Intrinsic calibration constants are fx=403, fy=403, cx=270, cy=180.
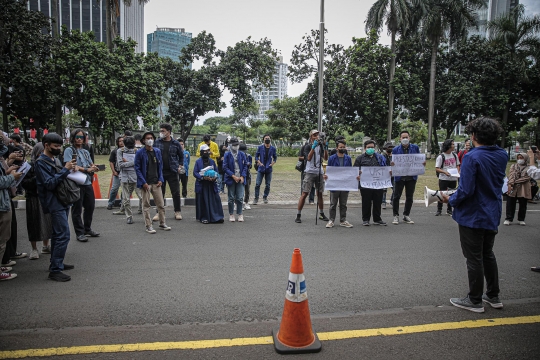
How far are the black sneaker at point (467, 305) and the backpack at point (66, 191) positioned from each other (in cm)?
478

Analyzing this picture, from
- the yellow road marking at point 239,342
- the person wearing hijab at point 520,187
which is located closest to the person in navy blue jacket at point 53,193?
the yellow road marking at point 239,342

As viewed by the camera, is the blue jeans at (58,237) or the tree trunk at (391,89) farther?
the tree trunk at (391,89)

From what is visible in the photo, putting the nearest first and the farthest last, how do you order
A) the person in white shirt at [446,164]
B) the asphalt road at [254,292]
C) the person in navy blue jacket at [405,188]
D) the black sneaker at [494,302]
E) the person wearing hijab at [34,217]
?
the asphalt road at [254,292] → the black sneaker at [494,302] → the person wearing hijab at [34,217] → the person in navy blue jacket at [405,188] → the person in white shirt at [446,164]

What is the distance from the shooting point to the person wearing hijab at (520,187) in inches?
346

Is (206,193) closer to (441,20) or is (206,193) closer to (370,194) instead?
(370,194)

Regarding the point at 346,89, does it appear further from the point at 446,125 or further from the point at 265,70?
the point at 446,125

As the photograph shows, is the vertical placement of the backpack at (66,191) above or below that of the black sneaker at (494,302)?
above

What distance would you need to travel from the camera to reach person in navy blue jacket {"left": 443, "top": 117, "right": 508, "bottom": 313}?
421 centimetres

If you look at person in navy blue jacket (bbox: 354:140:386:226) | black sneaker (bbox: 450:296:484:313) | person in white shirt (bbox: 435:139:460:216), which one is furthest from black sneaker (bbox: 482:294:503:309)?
person in white shirt (bbox: 435:139:460:216)

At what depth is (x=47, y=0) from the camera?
270ft

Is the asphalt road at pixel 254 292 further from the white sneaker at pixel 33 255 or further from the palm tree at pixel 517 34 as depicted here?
the palm tree at pixel 517 34

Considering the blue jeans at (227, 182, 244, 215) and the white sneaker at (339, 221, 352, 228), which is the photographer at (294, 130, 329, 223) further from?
the blue jeans at (227, 182, 244, 215)

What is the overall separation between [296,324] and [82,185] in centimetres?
511

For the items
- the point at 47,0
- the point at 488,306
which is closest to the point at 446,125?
the point at 488,306
